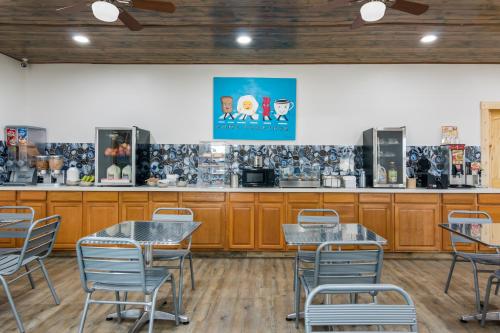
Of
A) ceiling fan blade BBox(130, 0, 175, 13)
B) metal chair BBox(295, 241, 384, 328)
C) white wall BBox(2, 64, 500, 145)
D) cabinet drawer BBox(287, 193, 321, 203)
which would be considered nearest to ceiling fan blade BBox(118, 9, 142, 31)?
ceiling fan blade BBox(130, 0, 175, 13)

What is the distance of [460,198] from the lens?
462cm

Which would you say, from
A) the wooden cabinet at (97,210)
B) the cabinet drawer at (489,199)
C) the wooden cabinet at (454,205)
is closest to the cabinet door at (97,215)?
the wooden cabinet at (97,210)

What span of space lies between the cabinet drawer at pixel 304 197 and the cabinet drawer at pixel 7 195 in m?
3.71

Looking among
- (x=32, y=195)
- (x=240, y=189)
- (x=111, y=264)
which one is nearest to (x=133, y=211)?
(x=32, y=195)

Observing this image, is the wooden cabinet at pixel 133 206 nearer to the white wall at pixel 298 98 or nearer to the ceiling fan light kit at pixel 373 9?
the white wall at pixel 298 98

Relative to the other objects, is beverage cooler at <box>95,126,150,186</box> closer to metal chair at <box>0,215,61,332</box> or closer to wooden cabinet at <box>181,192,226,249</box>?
wooden cabinet at <box>181,192,226,249</box>

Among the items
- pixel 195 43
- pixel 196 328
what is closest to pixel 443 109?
pixel 195 43

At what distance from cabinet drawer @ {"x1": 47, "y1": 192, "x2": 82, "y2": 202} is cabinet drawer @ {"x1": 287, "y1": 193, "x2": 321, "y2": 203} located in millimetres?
2858

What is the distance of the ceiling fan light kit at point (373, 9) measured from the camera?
255 centimetres

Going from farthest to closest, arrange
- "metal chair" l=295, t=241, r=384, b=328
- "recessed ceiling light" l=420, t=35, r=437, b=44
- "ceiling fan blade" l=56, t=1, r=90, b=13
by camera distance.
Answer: "recessed ceiling light" l=420, t=35, r=437, b=44 → "ceiling fan blade" l=56, t=1, r=90, b=13 → "metal chair" l=295, t=241, r=384, b=328

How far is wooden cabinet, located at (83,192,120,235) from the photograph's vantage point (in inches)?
184

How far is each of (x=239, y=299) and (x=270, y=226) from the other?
1.53 meters

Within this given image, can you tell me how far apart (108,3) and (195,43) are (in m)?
1.94

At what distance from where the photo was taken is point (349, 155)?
5.23m
